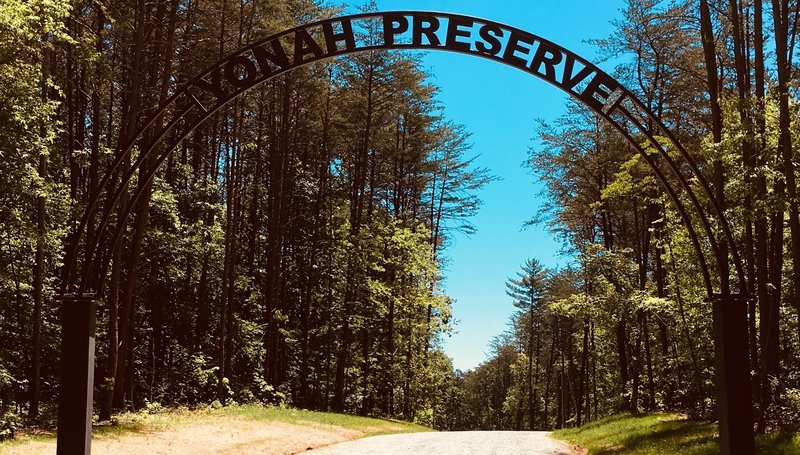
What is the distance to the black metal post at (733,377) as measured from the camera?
5.99 m

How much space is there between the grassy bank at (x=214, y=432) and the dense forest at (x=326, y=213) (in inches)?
37.2

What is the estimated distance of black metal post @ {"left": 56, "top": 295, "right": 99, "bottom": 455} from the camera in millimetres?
5922

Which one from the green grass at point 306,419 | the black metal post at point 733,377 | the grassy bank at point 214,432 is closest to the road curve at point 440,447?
the grassy bank at point 214,432

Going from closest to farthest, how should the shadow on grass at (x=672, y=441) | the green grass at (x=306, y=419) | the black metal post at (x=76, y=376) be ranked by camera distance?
1. the black metal post at (x=76, y=376)
2. the shadow on grass at (x=672, y=441)
3. the green grass at (x=306, y=419)

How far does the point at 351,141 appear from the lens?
29.4 m

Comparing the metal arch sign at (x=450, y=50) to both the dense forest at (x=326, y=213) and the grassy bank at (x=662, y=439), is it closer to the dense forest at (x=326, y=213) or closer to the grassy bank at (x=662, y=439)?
the dense forest at (x=326, y=213)

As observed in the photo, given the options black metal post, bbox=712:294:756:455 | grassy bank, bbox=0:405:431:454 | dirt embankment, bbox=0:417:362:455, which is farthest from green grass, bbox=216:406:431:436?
black metal post, bbox=712:294:756:455

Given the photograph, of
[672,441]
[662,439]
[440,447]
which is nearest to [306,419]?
[440,447]

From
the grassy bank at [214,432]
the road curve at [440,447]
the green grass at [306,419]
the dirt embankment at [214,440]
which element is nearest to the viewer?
the dirt embankment at [214,440]

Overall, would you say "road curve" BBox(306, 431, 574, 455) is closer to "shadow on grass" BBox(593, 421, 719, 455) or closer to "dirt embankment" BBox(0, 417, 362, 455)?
"dirt embankment" BBox(0, 417, 362, 455)

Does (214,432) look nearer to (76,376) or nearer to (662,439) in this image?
(76,376)

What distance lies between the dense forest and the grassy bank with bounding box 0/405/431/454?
94 centimetres

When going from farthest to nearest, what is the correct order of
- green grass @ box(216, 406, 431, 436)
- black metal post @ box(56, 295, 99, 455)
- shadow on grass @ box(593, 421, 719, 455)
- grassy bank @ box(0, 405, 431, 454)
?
green grass @ box(216, 406, 431, 436) → grassy bank @ box(0, 405, 431, 454) → shadow on grass @ box(593, 421, 719, 455) → black metal post @ box(56, 295, 99, 455)

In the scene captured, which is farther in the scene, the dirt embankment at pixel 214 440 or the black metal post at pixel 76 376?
the dirt embankment at pixel 214 440
